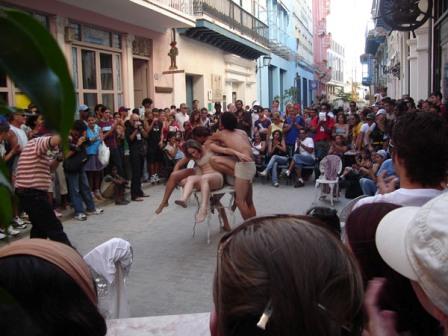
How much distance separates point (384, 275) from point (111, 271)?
2495mm

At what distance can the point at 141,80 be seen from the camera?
Result: 1622 centimetres

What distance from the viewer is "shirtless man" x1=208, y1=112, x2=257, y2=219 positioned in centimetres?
715

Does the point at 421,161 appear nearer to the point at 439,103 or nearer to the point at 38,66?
the point at 38,66

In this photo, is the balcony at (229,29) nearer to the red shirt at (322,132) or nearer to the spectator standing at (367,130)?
the red shirt at (322,132)

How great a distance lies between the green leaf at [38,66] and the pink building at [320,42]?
58.8 meters

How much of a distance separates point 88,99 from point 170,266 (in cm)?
762

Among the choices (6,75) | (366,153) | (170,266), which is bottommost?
(170,266)

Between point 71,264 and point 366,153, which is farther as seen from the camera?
point 366,153

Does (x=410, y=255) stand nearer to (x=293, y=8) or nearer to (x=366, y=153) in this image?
(x=366, y=153)

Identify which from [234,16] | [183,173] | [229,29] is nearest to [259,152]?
[183,173]

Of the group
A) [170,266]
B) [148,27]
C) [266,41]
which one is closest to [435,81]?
[148,27]

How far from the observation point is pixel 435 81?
1308cm

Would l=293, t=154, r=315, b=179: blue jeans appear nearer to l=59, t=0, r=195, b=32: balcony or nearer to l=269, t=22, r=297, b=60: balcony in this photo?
l=59, t=0, r=195, b=32: balcony

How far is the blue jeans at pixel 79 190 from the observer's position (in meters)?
8.75
